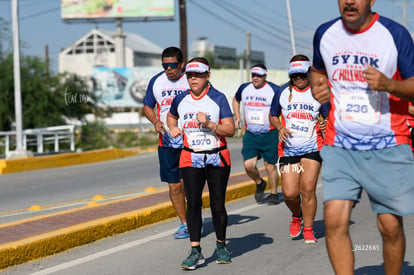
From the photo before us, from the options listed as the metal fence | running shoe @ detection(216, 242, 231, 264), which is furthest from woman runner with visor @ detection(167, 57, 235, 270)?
the metal fence

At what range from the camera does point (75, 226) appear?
8.20 metres

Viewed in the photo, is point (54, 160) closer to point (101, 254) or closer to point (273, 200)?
point (273, 200)

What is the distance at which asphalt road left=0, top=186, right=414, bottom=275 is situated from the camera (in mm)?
6629

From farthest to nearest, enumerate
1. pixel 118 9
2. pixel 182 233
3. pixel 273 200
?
pixel 118 9 → pixel 273 200 → pixel 182 233

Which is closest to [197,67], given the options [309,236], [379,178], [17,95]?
[309,236]

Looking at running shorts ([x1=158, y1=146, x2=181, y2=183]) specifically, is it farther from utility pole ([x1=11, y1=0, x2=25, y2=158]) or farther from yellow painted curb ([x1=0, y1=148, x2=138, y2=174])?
utility pole ([x1=11, y1=0, x2=25, y2=158])

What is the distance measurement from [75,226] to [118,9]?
62982 millimetres

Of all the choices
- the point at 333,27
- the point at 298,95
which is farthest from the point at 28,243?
the point at 333,27

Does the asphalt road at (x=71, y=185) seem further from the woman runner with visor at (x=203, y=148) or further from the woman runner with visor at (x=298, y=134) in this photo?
the woman runner with visor at (x=203, y=148)

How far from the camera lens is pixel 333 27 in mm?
4891

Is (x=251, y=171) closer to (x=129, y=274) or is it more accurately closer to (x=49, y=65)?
(x=129, y=274)

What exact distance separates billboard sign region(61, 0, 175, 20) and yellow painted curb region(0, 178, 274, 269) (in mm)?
59390

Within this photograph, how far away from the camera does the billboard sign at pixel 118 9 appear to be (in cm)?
6800

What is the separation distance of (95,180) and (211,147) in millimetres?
10418
